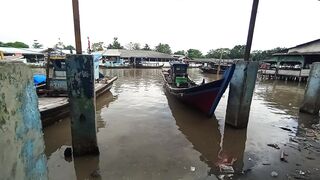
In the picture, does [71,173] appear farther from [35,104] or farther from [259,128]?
[259,128]

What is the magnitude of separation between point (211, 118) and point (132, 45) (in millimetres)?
76662

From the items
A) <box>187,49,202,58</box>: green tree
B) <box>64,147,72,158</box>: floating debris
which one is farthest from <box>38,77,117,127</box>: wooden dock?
<box>187,49,202,58</box>: green tree

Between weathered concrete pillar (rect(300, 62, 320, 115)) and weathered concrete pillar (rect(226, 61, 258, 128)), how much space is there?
4.57 m

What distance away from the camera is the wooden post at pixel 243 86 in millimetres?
7452

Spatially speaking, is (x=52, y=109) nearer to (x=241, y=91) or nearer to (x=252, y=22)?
(x=241, y=91)

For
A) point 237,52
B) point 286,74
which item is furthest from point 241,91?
point 237,52

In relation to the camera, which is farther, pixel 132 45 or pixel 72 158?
pixel 132 45

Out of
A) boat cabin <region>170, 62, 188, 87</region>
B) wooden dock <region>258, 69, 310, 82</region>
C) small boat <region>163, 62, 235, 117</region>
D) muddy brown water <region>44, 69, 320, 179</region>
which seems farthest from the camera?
wooden dock <region>258, 69, 310, 82</region>

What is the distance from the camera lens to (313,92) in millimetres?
10500

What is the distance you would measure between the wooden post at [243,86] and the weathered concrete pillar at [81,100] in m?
4.76

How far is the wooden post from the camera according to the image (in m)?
7.45

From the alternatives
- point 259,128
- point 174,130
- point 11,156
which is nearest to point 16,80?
point 11,156

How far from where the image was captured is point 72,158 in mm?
5832

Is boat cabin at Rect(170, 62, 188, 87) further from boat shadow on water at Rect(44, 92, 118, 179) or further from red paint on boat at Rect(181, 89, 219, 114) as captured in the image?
boat shadow on water at Rect(44, 92, 118, 179)
